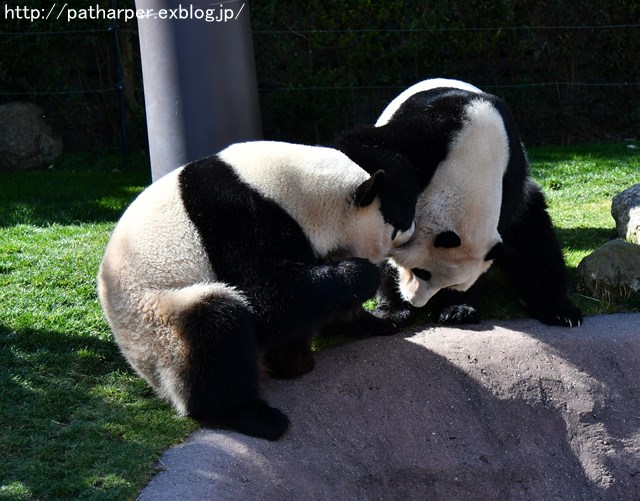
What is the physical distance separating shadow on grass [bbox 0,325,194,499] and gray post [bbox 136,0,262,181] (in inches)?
63.8

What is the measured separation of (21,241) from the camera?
6.77 m

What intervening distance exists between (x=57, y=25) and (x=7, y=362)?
20.7 feet

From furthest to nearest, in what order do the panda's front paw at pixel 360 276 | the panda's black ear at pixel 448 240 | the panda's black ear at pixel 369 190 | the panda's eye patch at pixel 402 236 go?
1. the panda's black ear at pixel 448 240
2. the panda's eye patch at pixel 402 236
3. the panda's black ear at pixel 369 190
4. the panda's front paw at pixel 360 276

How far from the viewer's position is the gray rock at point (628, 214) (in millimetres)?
6492

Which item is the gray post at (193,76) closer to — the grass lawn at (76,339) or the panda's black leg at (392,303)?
the grass lawn at (76,339)

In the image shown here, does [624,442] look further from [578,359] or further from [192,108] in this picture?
[192,108]

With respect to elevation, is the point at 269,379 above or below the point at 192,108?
below

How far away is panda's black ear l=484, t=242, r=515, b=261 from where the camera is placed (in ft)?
16.8

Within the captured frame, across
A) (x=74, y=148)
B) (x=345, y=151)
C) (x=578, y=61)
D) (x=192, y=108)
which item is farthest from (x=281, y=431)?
(x=578, y=61)

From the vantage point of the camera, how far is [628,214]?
6.59 meters

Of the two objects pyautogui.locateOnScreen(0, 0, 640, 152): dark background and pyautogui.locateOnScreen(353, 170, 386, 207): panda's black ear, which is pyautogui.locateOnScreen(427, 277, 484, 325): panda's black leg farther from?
pyautogui.locateOnScreen(0, 0, 640, 152): dark background

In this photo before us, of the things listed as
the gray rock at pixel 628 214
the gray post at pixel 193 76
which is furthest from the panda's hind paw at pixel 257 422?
the gray rock at pixel 628 214

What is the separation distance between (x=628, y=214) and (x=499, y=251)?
195 centimetres

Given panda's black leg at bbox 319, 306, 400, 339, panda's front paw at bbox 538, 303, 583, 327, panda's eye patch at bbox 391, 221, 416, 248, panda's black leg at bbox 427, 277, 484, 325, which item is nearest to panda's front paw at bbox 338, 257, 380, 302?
panda's eye patch at bbox 391, 221, 416, 248
